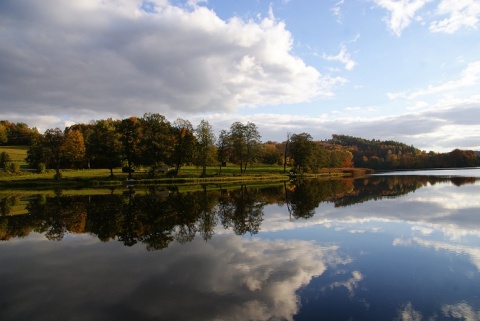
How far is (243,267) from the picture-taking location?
45.2 feet

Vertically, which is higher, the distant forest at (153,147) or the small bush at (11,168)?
the distant forest at (153,147)

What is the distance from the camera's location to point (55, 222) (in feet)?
83.7

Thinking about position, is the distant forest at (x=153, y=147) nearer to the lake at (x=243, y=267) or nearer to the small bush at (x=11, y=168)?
the small bush at (x=11, y=168)

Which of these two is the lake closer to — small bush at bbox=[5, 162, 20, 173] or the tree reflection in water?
the tree reflection in water

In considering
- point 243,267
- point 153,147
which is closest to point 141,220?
point 243,267

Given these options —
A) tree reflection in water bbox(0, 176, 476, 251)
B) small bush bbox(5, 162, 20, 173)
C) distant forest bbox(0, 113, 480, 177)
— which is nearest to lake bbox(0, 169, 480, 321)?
tree reflection in water bbox(0, 176, 476, 251)

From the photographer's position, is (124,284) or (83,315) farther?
(124,284)

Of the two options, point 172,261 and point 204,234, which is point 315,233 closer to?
point 204,234

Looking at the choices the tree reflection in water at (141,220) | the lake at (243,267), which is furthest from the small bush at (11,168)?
the lake at (243,267)

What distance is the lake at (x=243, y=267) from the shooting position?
985 cm

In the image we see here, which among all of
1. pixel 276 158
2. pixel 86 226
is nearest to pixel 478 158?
pixel 276 158

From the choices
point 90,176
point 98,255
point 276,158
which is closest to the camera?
point 98,255

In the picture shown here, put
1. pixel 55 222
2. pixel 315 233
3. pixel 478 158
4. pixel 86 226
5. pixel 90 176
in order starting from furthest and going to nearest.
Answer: pixel 478 158 → pixel 90 176 → pixel 55 222 → pixel 86 226 → pixel 315 233

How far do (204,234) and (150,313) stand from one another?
10736 millimetres
